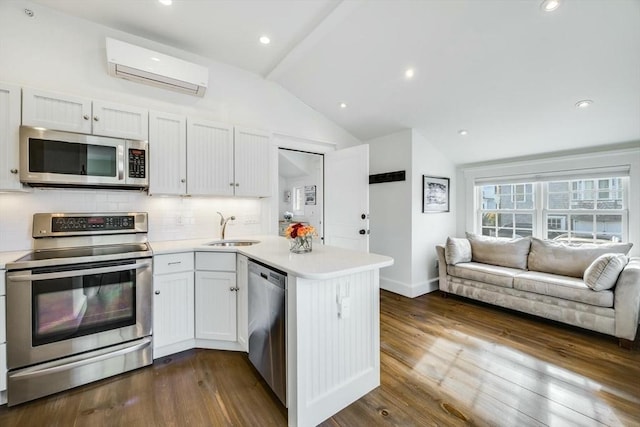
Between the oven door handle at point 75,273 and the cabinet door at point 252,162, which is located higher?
the cabinet door at point 252,162

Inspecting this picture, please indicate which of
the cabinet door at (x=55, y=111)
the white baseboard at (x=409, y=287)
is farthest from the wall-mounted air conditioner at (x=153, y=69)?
the white baseboard at (x=409, y=287)

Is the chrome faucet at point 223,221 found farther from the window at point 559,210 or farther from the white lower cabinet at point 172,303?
the window at point 559,210

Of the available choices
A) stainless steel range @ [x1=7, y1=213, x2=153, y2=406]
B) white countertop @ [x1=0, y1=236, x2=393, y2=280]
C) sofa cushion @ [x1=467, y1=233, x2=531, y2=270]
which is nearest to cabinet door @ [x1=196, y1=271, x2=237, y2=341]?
white countertop @ [x1=0, y1=236, x2=393, y2=280]

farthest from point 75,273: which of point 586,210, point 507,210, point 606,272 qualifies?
point 586,210

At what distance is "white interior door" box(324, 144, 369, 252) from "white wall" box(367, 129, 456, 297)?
81cm

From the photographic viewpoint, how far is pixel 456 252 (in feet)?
12.3

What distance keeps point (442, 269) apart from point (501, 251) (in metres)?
0.79

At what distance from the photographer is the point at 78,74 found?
239 cm

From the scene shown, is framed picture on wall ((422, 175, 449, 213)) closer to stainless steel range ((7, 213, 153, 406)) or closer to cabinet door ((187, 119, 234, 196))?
cabinet door ((187, 119, 234, 196))

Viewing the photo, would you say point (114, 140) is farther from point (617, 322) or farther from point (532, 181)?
point (532, 181)

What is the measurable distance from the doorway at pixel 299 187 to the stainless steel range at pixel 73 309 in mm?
3278

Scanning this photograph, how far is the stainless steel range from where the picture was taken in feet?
5.69

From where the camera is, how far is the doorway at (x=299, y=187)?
209 inches

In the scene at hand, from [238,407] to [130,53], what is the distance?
9.61 feet
